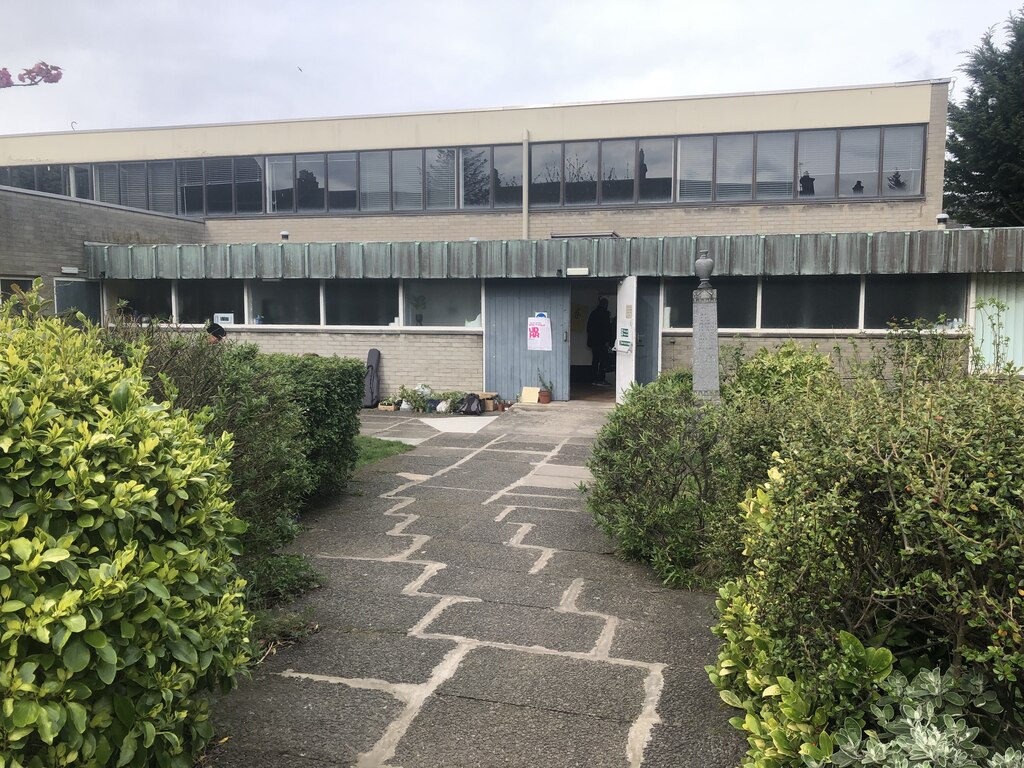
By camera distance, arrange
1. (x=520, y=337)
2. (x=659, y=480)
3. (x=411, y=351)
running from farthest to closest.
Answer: (x=411, y=351) → (x=520, y=337) → (x=659, y=480)

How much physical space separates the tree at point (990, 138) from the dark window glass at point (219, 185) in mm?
20873

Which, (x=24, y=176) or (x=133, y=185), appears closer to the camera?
(x=133, y=185)

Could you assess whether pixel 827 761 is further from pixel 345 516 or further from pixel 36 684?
pixel 345 516

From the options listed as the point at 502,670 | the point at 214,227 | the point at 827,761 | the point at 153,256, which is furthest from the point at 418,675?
the point at 214,227

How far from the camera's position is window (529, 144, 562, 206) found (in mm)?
19062

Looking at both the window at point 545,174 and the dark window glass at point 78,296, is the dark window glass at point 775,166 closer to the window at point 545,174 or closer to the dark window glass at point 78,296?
the window at point 545,174

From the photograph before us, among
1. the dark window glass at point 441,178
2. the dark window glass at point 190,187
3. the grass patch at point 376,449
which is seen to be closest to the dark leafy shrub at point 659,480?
the grass patch at point 376,449

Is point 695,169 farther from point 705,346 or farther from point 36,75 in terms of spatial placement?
point 36,75

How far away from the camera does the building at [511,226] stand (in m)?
14.4

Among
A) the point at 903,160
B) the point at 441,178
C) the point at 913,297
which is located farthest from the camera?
the point at 441,178

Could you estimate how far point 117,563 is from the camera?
2.23 meters

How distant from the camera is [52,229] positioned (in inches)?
613

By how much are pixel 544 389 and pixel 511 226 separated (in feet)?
18.2

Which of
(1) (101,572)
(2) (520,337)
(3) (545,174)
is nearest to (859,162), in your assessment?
(3) (545,174)
